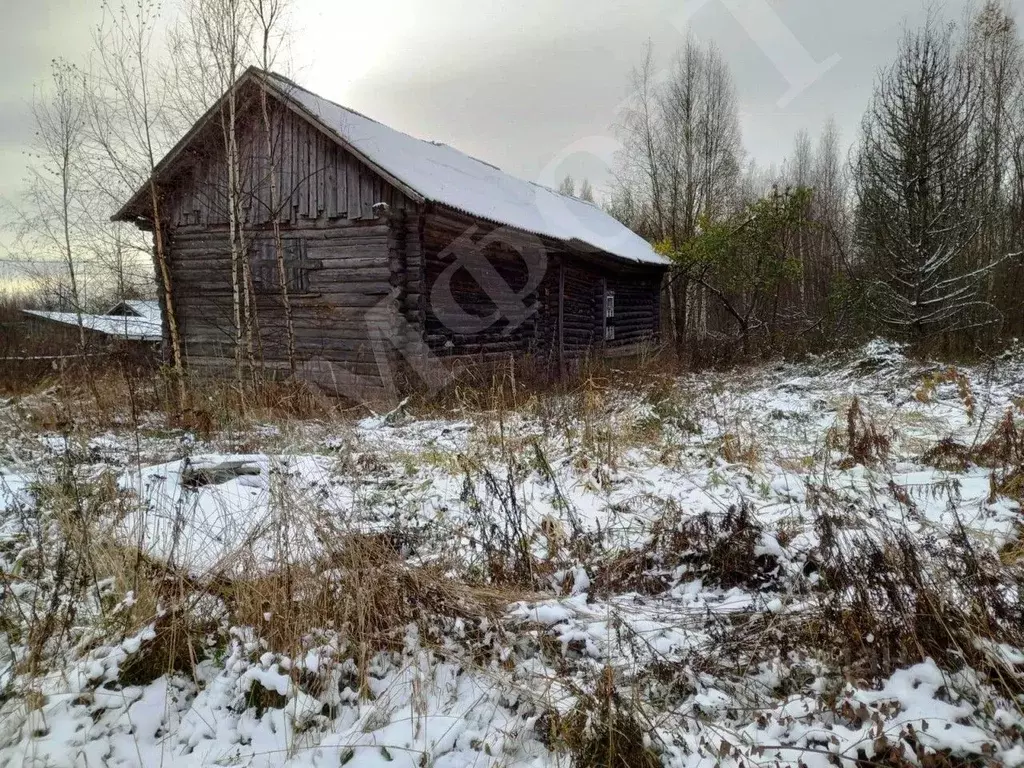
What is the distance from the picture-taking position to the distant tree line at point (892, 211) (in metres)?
12.7

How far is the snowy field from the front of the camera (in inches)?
74.2

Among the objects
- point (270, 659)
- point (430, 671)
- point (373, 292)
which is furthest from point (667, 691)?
point (373, 292)

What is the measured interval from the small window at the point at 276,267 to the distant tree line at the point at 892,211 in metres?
10.1

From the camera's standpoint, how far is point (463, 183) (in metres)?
11.9

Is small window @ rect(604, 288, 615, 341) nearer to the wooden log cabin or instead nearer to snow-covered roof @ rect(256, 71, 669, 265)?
snow-covered roof @ rect(256, 71, 669, 265)

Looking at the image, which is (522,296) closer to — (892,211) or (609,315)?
(609,315)

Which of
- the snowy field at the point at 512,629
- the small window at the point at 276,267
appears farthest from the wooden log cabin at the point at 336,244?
the snowy field at the point at 512,629

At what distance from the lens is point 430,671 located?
7.25 ft

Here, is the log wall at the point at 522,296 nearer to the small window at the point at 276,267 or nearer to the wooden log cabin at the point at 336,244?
the wooden log cabin at the point at 336,244

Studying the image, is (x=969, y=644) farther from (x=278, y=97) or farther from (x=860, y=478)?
(x=278, y=97)

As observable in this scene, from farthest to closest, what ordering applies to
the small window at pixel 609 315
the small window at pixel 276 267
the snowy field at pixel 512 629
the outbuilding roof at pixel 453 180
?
the small window at pixel 609 315 < the small window at pixel 276 267 < the outbuilding roof at pixel 453 180 < the snowy field at pixel 512 629

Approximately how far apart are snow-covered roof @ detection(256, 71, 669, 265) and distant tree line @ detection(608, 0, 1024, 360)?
10.6 feet

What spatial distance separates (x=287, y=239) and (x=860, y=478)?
30.9 ft

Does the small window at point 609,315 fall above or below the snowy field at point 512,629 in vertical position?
above
